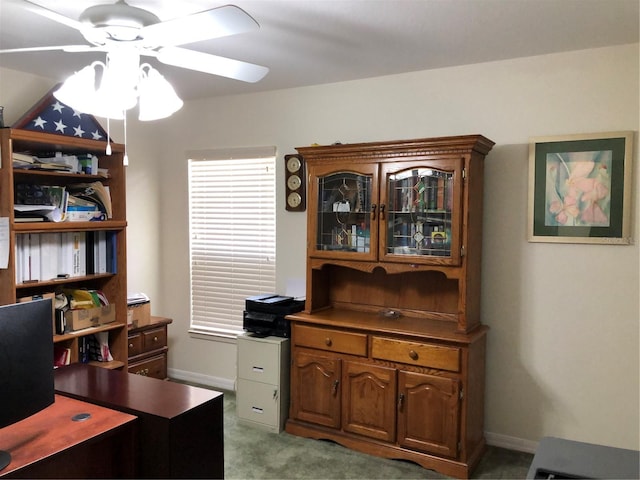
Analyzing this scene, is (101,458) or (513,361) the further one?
(513,361)

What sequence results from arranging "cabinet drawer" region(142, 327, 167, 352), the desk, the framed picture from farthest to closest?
"cabinet drawer" region(142, 327, 167, 352)
the framed picture
the desk

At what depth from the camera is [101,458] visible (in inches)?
75.7

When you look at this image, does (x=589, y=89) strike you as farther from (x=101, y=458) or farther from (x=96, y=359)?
(x=96, y=359)

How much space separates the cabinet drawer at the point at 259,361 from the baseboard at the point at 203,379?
75 cm

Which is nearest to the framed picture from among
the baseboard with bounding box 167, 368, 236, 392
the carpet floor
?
the carpet floor

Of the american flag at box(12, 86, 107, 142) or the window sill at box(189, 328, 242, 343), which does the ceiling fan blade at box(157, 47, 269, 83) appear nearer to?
the american flag at box(12, 86, 107, 142)

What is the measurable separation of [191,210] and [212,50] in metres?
1.81

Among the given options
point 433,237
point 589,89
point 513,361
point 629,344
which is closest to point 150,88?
point 433,237

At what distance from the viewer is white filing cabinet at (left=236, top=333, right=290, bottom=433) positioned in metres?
3.63

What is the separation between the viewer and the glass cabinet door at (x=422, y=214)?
311 cm

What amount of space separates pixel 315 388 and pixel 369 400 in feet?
1.29

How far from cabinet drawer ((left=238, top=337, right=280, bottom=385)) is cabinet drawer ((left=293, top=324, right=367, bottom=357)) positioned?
21 centimetres

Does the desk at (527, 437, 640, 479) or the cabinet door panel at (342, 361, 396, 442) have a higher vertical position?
the desk at (527, 437, 640, 479)

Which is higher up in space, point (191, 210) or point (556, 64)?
point (556, 64)
